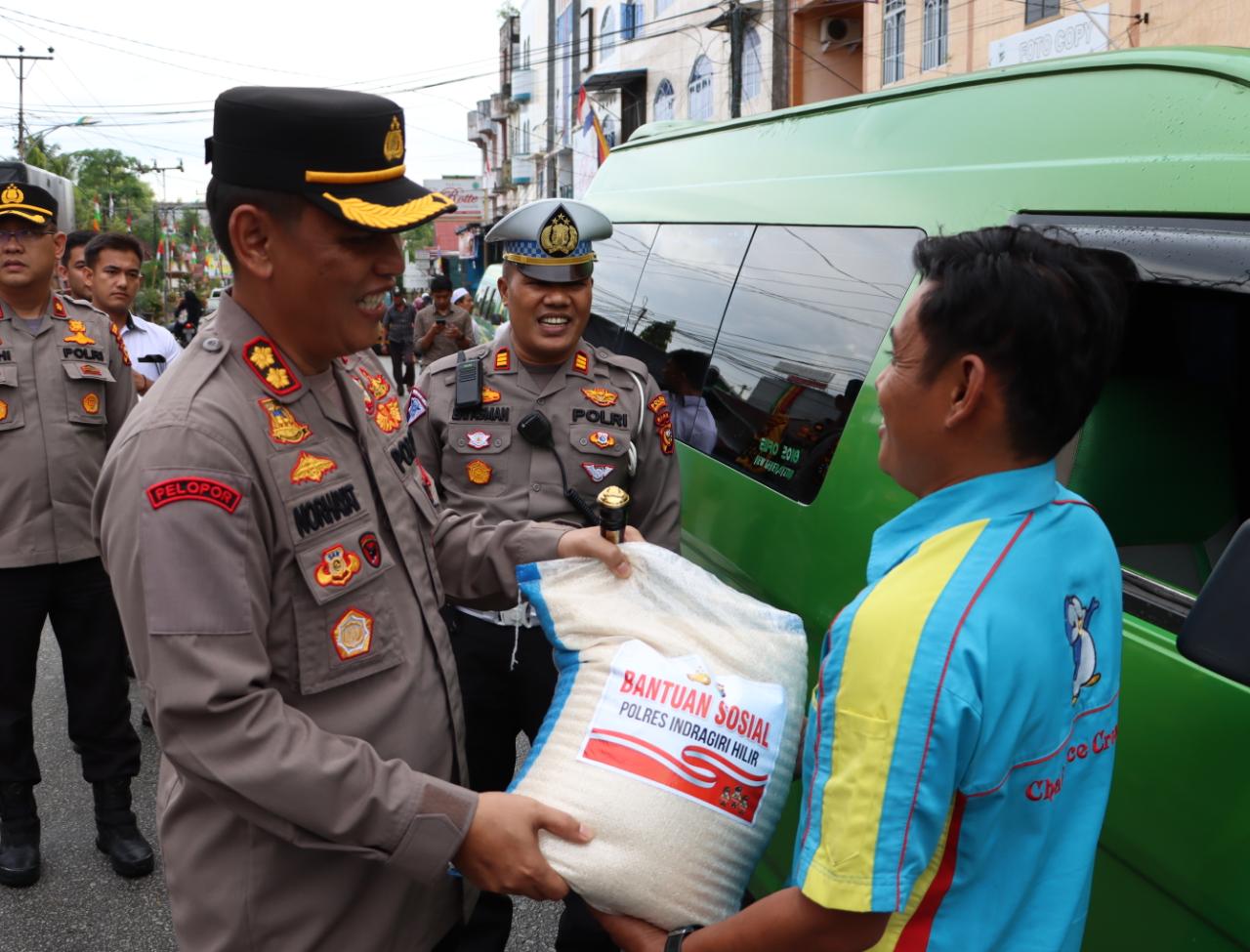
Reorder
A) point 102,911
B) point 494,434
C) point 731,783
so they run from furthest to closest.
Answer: point 102,911 < point 494,434 < point 731,783

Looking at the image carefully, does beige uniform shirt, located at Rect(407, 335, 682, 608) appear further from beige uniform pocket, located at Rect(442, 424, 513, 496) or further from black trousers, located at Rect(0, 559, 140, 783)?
black trousers, located at Rect(0, 559, 140, 783)

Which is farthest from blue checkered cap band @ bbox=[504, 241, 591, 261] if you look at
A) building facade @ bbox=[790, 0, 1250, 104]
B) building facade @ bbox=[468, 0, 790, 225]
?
building facade @ bbox=[468, 0, 790, 225]

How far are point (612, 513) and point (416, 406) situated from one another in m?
1.38

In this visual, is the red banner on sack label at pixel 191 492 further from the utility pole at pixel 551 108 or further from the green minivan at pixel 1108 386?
the utility pole at pixel 551 108

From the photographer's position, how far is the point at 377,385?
2.02 meters

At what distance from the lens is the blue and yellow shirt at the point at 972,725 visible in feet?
3.69

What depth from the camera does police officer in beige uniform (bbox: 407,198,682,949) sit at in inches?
114

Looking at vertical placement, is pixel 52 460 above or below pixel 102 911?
above

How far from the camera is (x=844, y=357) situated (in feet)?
7.63

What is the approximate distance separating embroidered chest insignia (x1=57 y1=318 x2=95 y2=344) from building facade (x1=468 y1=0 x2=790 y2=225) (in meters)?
9.61

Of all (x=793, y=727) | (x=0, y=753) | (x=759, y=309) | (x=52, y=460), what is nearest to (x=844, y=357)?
(x=759, y=309)

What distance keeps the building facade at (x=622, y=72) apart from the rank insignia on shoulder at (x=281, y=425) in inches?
444

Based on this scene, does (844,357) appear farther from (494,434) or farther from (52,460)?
(52,460)

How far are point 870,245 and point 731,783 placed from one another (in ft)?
3.96
